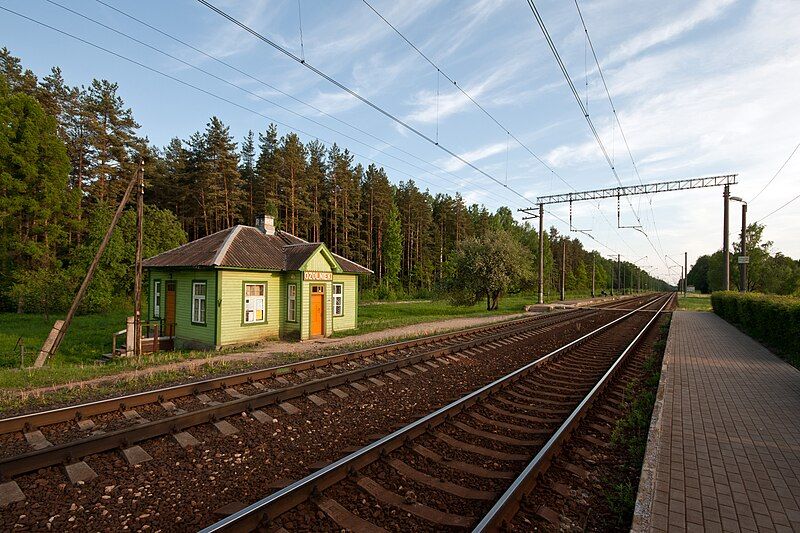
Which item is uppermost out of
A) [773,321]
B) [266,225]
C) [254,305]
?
[266,225]

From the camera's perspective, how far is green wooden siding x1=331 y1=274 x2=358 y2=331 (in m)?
20.8

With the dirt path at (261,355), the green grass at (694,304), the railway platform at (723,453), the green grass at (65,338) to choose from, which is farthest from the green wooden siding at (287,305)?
the green grass at (694,304)

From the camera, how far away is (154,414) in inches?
269

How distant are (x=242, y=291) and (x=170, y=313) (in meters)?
4.24

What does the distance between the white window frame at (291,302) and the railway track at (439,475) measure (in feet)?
39.0

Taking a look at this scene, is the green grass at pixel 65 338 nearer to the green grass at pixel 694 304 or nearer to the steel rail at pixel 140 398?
the steel rail at pixel 140 398

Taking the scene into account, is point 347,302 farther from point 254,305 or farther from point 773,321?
point 773,321

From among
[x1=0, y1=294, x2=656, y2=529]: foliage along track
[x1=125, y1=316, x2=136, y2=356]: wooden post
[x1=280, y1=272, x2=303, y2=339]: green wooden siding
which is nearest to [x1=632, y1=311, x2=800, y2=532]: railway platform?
[x1=0, y1=294, x2=656, y2=529]: foliage along track

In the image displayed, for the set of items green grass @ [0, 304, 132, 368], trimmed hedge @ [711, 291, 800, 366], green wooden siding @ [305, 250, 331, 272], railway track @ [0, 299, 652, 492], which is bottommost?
green grass @ [0, 304, 132, 368]

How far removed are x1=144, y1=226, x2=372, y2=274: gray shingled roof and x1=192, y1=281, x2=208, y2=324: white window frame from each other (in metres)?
0.93

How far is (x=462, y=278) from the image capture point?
3547 cm

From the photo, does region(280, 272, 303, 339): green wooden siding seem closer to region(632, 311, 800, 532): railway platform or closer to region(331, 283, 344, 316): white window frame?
region(331, 283, 344, 316): white window frame

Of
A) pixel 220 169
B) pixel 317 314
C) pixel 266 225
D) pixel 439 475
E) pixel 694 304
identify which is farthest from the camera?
pixel 694 304

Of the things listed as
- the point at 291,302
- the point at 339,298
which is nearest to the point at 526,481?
the point at 291,302
